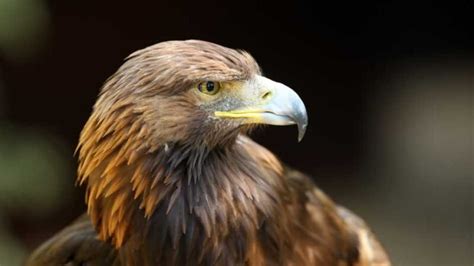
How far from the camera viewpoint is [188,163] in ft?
9.28

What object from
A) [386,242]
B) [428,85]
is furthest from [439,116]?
[386,242]

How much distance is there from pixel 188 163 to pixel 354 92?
11.5 feet

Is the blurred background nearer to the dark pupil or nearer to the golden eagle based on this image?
the golden eagle

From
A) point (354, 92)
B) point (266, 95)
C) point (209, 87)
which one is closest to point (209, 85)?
point (209, 87)

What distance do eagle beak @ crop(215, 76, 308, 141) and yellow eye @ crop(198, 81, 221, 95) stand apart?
2.7 inches

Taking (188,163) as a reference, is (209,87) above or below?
above

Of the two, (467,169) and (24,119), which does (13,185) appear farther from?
(467,169)

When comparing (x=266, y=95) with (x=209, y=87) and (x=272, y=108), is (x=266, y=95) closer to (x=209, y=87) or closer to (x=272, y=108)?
(x=272, y=108)

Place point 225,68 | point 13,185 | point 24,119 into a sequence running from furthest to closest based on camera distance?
1. point 24,119
2. point 13,185
3. point 225,68

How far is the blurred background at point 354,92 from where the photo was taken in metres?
5.46

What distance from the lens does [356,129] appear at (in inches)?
246

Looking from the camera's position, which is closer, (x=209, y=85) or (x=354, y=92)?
(x=209, y=85)

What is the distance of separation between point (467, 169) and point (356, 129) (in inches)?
30.5

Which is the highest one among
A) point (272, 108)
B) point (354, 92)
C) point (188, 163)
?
point (272, 108)
